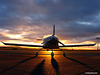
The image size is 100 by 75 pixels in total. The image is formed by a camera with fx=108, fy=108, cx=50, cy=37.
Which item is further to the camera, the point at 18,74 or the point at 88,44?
the point at 88,44

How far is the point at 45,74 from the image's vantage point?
6434mm

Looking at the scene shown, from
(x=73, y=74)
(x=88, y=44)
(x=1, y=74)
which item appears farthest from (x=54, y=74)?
(x=88, y=44)

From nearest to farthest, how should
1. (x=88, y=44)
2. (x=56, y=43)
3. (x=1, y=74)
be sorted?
(x=1, y=74)
(x=56, y=43)
(x=88, y=44)

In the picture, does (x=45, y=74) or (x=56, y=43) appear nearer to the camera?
(x=45, y=74)

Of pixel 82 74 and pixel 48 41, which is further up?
pixel 48 41

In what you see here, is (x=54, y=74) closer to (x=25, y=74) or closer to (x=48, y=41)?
(x=25, y=74)

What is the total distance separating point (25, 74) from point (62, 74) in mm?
2197

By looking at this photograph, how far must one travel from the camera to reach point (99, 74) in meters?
6.42

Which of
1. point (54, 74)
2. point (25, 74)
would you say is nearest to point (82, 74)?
point (54, 74)

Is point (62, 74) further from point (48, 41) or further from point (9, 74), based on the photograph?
point (48, 41)

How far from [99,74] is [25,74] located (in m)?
4.39

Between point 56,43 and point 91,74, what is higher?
point 56,43

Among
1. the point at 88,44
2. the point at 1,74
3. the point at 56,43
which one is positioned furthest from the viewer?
the point at 88,44

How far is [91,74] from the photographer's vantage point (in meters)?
6.44
